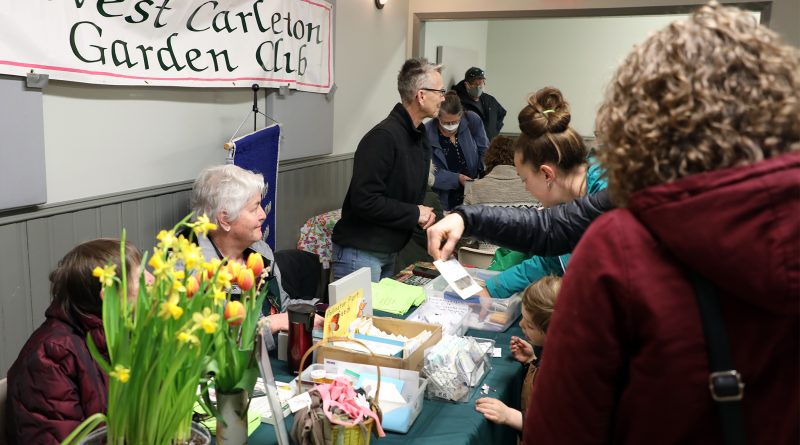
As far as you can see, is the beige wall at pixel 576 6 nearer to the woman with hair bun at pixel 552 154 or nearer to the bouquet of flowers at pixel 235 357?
the woman with hair bun at pixel 552 154

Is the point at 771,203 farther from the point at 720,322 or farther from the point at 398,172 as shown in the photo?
the point at 398,172

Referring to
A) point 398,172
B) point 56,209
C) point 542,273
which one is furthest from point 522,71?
point 56,209

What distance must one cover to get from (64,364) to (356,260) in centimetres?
179

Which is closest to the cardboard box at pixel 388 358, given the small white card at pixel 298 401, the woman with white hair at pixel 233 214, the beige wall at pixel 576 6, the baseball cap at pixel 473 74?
the small white card at pixel 298 401

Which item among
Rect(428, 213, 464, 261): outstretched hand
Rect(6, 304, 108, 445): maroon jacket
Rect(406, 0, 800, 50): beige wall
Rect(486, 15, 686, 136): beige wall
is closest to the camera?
Rect(6, 304, 108, 445): maroon jacket

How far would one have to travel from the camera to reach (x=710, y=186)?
2.47 feet

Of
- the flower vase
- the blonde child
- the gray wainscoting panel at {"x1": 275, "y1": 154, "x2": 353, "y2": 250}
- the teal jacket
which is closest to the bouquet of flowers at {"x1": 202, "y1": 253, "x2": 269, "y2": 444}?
the flower vase

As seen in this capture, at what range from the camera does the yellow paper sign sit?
70.1 inches

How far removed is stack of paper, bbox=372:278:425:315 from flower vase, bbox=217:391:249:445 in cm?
109

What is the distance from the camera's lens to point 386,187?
10.0 ft

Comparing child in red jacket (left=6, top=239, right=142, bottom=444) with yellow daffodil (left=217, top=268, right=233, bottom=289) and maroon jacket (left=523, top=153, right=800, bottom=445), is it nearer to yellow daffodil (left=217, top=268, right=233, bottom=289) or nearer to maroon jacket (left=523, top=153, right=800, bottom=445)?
yellow daffodil (left=217, top=268, right=233, bottom=289)

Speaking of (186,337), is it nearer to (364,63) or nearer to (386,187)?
(386,187)

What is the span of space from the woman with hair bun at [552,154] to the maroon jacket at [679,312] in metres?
1.24

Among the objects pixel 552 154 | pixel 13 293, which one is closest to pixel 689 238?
pixel 552 154
